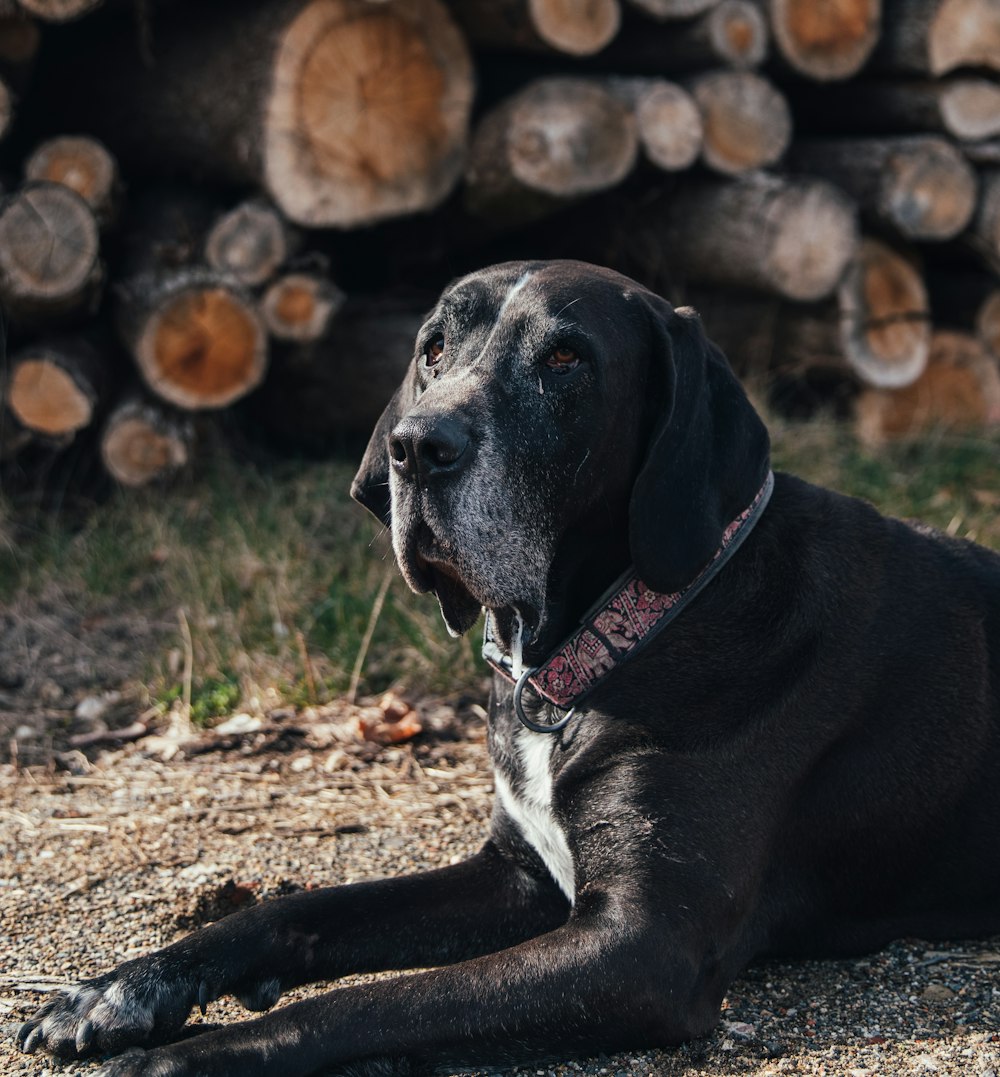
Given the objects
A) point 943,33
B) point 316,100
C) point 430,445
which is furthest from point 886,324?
point 430,445

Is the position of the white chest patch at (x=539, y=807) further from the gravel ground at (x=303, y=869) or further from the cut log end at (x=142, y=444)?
the cut log end at (x=142, y=444)

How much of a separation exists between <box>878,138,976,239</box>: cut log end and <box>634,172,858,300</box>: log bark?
349 mm

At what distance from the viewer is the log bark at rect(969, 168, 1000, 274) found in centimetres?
684

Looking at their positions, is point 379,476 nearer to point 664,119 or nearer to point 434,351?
point 434,351

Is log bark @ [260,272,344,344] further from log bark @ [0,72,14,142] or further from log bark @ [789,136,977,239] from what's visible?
log bark @ [789,136,977,239]

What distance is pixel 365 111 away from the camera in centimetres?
598

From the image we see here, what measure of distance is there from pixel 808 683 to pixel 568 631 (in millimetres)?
535

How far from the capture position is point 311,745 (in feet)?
15.2

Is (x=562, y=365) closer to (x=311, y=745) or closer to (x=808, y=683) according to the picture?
(x=808, y=683)

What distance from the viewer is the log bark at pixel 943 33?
672cm

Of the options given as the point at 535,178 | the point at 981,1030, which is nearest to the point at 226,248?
the point at 535,178

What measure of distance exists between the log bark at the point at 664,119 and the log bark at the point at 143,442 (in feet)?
7.95

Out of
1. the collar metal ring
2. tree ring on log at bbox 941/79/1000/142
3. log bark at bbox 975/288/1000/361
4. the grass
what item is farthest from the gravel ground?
tree ring on log at bbox 941/79/1000/142

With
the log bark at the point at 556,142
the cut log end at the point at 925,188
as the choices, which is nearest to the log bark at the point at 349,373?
the log bark at the point at 556,142
